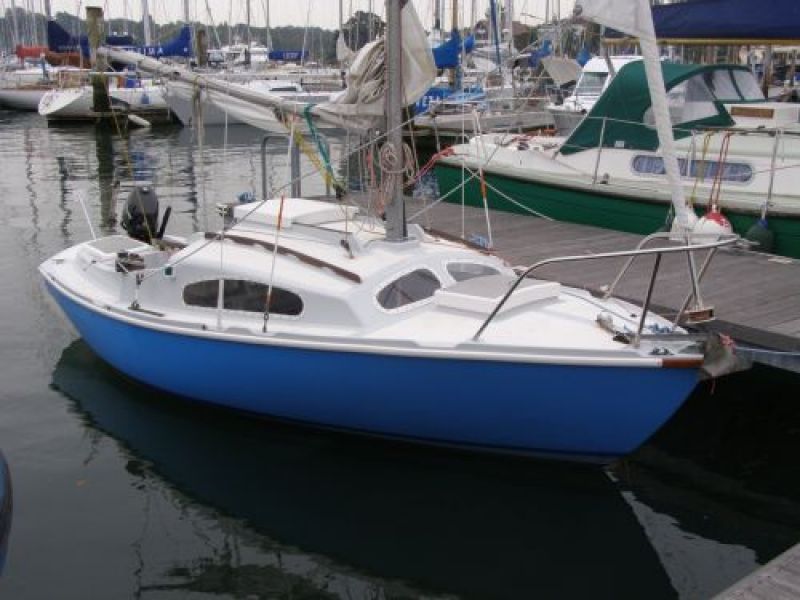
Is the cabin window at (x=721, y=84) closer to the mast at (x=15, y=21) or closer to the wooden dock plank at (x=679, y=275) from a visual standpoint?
the wooden dock plank at (x=679, y=275)

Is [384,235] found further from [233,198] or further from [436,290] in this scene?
[233,198]

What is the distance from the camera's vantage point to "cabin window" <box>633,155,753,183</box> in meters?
11.5

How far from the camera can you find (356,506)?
7.02m

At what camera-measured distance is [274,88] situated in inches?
1594

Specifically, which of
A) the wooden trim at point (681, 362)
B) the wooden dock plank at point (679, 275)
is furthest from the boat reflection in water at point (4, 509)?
the wooden dock plank at point (679, 275)

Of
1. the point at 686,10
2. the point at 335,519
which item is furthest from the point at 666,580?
the point at 686,10

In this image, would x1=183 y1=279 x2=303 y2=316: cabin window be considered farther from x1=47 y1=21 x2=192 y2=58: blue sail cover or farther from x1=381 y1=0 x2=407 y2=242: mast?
x1=47 y1=21 x2=192 y2=58: blue sail cover

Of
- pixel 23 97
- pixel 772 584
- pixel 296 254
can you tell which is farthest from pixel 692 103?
pixel 23 97

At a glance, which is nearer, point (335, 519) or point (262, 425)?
point (335, 519)

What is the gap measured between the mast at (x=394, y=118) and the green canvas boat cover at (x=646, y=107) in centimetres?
536

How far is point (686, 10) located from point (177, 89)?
7492 mm

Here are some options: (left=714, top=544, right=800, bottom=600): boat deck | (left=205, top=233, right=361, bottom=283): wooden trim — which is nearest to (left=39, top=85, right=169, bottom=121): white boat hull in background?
(left=205, top=233, right=361, bottom=283): wooden trim

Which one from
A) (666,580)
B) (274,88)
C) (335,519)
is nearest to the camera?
(666,580)

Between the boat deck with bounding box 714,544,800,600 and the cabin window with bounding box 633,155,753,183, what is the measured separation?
23.5 feet
